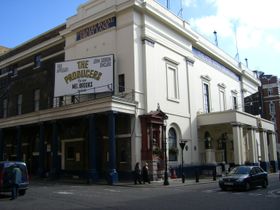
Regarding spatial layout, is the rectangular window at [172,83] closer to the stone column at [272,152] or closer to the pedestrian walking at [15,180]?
the pedestrian walking at [15,180]

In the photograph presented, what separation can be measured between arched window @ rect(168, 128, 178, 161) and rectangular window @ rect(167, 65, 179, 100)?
3.18 meters

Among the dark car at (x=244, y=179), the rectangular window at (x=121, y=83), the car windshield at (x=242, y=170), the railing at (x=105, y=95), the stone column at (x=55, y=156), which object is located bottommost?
the dark car at (x=244, y=179)

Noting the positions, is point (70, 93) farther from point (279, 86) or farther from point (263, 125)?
point (279, 86)

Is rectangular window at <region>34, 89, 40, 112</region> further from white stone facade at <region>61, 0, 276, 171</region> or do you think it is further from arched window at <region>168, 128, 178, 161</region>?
arched window at <region>168, 128, 178, 161</region>

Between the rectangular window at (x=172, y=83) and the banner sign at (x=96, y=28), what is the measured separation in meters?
6.58

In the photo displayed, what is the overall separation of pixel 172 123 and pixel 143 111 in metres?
4.79

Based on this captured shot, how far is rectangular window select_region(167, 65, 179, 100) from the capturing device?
33562 mm

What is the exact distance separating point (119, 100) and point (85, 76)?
5547 mm

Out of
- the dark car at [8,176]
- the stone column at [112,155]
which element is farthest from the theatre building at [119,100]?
the dark car at [8,176]

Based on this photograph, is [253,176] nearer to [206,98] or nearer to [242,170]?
[242,170]

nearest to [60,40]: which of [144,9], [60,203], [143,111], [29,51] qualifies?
[29,51]

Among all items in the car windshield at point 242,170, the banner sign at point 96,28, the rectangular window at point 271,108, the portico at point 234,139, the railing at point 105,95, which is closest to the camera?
the car windshield at point 242,170

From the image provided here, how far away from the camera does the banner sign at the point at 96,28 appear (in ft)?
104

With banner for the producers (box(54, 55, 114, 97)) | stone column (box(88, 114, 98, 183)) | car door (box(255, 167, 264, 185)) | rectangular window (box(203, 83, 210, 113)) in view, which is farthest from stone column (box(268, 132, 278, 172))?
stone column (box(88, 114, 98, 183))
